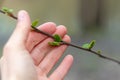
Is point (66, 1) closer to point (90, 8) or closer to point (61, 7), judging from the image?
point (61, 7)

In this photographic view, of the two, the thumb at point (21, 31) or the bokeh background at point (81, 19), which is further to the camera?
the bokeh background at point (81, 19)

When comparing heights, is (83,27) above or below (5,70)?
below

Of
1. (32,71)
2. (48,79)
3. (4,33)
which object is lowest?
(4,33)

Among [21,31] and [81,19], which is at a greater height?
[21,31]

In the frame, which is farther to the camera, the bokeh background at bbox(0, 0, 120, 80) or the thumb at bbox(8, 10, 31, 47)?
the bokeh background at bbox(0, 0, 120, 80)

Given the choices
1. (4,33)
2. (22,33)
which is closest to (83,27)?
(4,33)

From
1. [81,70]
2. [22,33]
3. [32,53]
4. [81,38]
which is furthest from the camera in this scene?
[81,38]

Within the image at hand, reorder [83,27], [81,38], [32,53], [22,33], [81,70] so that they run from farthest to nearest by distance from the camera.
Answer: [83,27] → [81,38] → [81,70] → [32,53] → [22,33]

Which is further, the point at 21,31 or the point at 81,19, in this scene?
the point at 81,19

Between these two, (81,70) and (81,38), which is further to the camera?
(81,38)

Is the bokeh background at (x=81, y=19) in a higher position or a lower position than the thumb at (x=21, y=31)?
lower

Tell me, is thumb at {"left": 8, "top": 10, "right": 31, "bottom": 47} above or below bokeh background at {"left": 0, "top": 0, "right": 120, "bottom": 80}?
above
